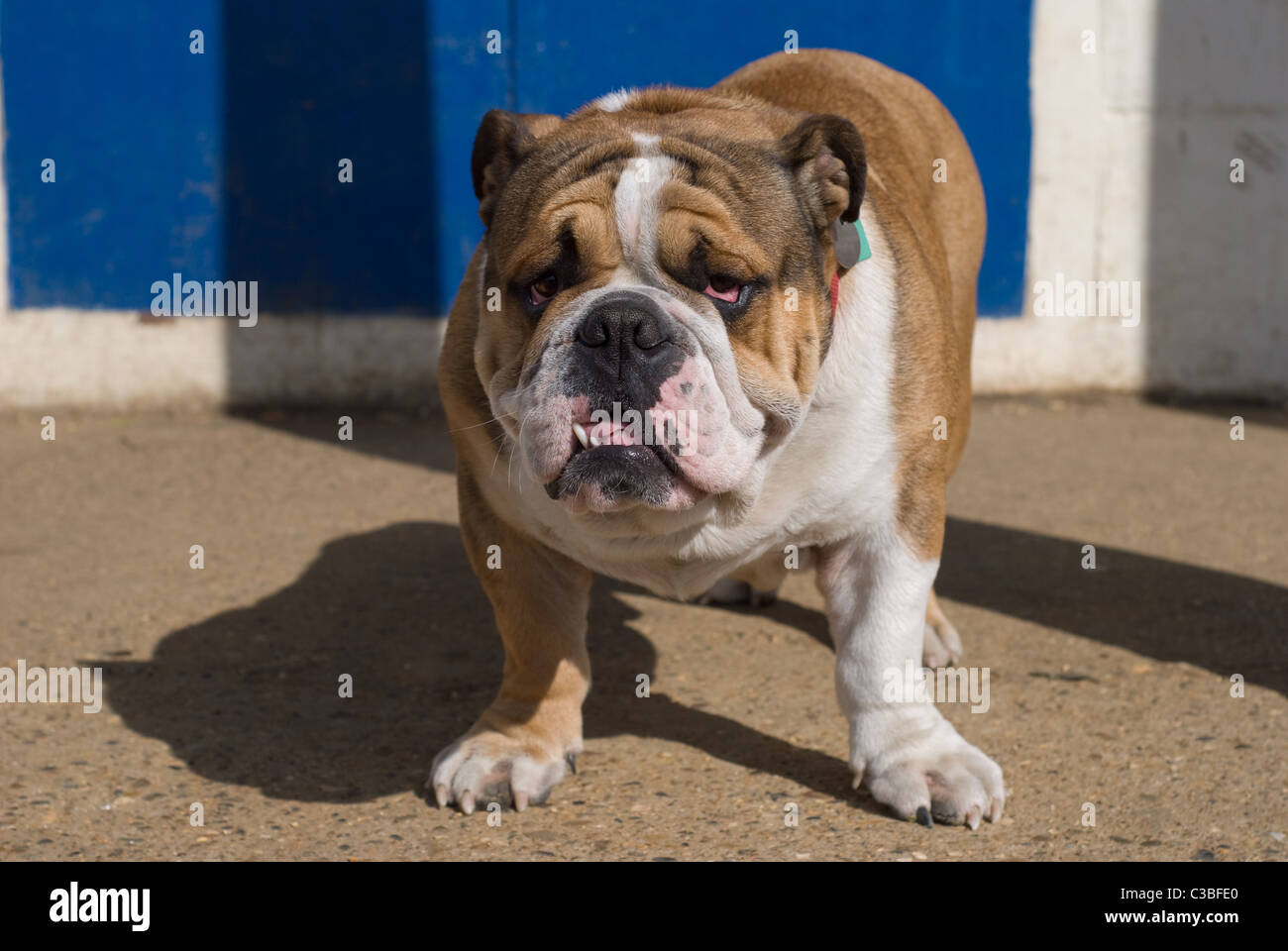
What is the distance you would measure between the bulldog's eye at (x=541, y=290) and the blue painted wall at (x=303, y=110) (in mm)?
4951

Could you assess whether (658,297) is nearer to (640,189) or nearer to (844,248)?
(640,189)

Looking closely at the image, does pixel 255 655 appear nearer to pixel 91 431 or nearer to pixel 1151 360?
pixel 91 431

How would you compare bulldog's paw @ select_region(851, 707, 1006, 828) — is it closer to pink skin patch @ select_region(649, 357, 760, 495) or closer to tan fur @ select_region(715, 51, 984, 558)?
tan fur @ select_region(715, 51, 984, 558)

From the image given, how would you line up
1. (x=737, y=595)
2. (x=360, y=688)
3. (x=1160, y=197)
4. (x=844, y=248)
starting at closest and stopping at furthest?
(x=844, y=248), (x=360, y=688), (x=737, y=595), (x=1160, y=197)

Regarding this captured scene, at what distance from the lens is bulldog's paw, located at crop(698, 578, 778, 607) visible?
5.33 metres

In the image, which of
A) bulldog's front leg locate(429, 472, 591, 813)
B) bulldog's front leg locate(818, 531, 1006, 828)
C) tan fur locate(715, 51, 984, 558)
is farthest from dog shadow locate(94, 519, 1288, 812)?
tan fur locate(715, 51, 984, 558)

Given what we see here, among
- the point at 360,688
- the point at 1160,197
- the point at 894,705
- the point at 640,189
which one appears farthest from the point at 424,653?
the point at 1160,197

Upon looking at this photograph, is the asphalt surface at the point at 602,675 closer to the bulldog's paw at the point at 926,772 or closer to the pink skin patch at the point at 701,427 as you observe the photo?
the bulldog's paw at the point at 926,772

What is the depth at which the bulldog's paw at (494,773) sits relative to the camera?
3.70 m

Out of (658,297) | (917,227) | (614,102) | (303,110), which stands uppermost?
(303,110)

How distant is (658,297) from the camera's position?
3158 millimetres

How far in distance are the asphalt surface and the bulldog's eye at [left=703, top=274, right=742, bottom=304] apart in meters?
1.24

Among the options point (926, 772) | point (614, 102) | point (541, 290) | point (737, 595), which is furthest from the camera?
point (737, 595)

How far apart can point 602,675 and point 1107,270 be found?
17.4ft
